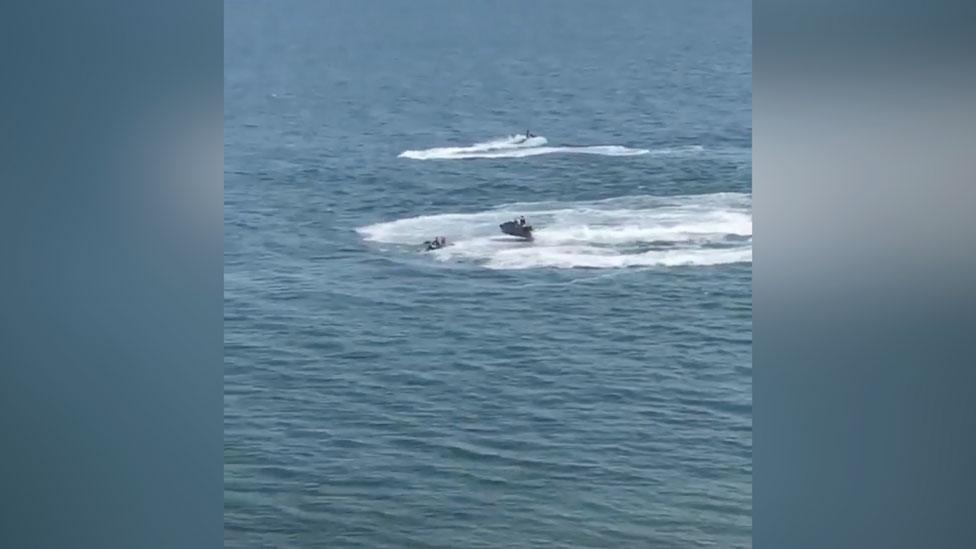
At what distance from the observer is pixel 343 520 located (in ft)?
30.2

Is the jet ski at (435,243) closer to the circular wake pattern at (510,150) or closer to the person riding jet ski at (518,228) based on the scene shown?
the person riding jet ski at (518,228)

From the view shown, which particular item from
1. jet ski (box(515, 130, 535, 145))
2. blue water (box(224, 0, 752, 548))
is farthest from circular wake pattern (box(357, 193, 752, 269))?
jet ski (box(515, 130, 535, 145))

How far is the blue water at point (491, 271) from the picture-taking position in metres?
8.73
